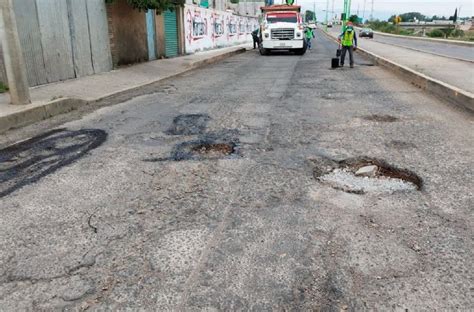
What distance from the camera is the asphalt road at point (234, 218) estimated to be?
8.54 feet

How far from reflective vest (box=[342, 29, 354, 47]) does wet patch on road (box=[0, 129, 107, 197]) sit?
11.4 m

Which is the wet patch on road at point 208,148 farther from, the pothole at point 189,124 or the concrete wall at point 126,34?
the concrete wall at point 126,34

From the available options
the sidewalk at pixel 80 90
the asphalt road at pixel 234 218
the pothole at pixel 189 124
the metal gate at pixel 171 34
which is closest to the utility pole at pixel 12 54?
the sidewalk at pixel 80 90

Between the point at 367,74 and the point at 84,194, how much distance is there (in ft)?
40.1

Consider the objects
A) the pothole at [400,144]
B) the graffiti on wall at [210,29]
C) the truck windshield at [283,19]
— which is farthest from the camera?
the truck windshield at [283,19]

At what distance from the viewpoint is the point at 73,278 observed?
2.75 m

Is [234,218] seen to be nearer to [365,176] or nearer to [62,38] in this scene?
[365,176]

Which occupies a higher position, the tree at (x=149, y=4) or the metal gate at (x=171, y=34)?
the tree at (x=149, y=4)

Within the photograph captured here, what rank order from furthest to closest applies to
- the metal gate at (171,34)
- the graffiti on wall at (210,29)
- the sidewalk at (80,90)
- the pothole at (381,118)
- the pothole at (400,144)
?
the graffiti on wall at (210,29), the metal gate at (171,34), the sidewalk at (80,90), the pothole at (381,118), the pothole at (400,144)

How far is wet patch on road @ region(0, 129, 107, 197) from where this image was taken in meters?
4.63

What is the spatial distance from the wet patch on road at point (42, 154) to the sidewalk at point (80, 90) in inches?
42.4

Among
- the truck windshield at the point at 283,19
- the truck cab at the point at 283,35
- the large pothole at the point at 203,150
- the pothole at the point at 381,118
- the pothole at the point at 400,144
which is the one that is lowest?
the pothole at the point at 381,118

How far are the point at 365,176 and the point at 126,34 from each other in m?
13.2

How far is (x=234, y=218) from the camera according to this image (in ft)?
11.7
